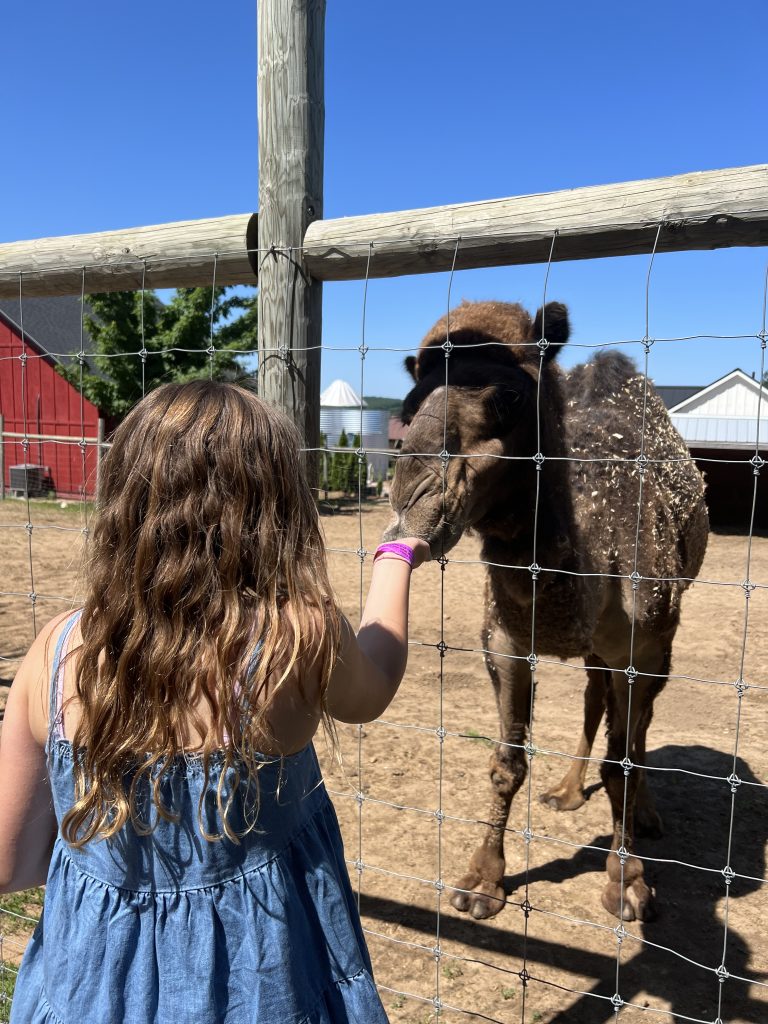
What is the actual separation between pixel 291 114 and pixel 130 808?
Result: 6.20 ft

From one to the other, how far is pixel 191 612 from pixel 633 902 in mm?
2782

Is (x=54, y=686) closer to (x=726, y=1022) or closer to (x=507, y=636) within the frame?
(x=507, y=636)

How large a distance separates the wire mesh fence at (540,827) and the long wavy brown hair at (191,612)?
0.24 meters

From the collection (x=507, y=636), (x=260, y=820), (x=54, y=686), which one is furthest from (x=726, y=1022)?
(x=54, y=686)

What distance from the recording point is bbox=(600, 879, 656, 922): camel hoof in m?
3.17

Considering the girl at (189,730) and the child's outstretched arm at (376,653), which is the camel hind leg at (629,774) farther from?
the girl at (189,730)

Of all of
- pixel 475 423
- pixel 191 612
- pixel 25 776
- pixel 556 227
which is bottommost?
pixel 25 776

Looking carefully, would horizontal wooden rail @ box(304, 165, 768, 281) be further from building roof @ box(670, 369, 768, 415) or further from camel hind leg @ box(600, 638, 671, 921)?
building roof @ box(670, 369, 768, 415)

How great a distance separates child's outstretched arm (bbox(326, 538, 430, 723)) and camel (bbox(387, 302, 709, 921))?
66 cm

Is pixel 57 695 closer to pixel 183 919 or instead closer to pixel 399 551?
pixel 183 919

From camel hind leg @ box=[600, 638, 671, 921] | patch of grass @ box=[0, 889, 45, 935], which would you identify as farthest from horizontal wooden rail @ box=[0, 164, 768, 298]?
patch of grass @ box=[0, 889, 45, 935]

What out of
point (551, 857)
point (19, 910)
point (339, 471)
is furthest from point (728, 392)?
point (19, 910)

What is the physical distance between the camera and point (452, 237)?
2.09 metres

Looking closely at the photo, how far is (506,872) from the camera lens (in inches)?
141
